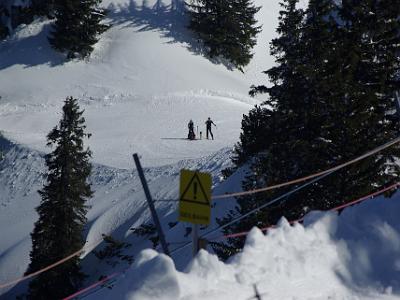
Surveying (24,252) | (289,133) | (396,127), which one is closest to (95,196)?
(24,252)

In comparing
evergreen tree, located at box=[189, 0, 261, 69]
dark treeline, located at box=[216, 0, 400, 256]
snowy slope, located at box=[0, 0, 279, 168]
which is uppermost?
dark treeline, located at box=[216, 0, 400, 256]

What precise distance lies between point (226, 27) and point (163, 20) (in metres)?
9.60

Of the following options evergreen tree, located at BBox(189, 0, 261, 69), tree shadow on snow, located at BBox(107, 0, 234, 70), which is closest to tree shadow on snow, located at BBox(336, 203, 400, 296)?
evergreen tree, located at BBox(189, 0, 261, 69)

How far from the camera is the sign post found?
7.98m

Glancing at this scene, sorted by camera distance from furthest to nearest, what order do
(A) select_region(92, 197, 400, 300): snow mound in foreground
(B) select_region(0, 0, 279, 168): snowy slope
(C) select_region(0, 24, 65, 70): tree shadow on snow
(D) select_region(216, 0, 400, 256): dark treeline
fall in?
1. (C) select_region(0, 24, 65, 70): tree shadow on snow
2. (B) select_region(0, 0, 279, 168): snowy slope
3. (D) select_region(216, 0, 400, 256): dark treeline
4. (A) select_region(92, 197, 400, 300): snow mound in foreground

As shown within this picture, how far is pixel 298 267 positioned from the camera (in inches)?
297

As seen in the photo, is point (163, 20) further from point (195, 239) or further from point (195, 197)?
point (195, 239)

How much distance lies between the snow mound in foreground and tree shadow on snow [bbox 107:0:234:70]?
55809 millimetres

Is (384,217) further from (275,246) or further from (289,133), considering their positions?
(289,133)

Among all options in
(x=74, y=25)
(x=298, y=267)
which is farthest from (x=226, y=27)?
(x=298, y=267)

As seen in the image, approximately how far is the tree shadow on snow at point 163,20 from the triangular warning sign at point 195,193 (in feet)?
185

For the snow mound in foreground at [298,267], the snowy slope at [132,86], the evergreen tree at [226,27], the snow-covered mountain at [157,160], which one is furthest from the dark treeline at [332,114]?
the evergreen tree at [226,27]

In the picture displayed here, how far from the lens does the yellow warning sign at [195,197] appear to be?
26.2 ft

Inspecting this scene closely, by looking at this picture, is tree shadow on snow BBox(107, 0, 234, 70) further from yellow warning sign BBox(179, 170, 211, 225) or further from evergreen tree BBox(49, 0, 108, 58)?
yellow warning sign BBox(179, 170, 211, 225)
